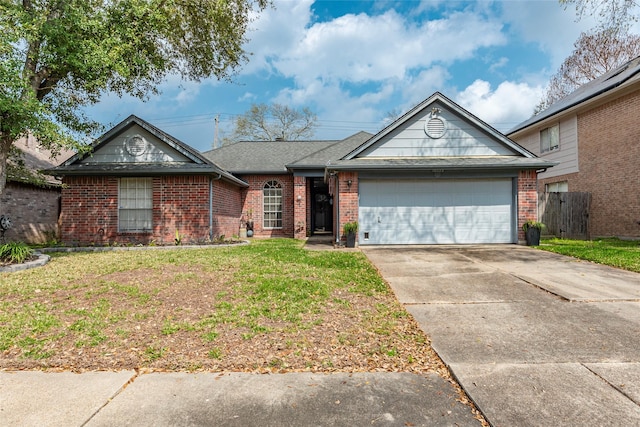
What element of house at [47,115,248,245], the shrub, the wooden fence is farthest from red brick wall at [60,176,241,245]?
the wooden fence

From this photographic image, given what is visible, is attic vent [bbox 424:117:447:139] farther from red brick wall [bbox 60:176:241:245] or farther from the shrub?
red brick wall [bbox 60:176:241:245]

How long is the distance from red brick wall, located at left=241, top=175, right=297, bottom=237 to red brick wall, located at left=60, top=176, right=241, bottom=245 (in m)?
4.22

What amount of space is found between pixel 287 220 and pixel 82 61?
32.3 feet

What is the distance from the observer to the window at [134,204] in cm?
1173

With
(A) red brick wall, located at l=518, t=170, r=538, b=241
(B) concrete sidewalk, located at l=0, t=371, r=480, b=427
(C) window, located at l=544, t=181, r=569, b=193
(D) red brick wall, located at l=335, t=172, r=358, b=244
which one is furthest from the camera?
(C) window, located at l=544, t=181, r=569, b=193

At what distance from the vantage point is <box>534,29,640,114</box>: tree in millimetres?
20531

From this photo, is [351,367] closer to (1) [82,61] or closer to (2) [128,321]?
(2) [128,321]

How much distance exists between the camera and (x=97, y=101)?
1049cm

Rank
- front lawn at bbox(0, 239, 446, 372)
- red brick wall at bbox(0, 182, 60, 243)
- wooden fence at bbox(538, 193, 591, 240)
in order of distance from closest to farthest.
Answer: front lawn at bbox(0, 239, 446, 372) → red brick wall at bbox(0, 182, 60, 243) → wooden fence at bbox(538, 193, 591, 240)

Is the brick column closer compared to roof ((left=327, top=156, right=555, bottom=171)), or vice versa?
roof ((left=327, top=156, right=555, bottom=171))

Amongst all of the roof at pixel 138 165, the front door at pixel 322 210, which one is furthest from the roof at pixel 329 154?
the roof at pixel 138 165

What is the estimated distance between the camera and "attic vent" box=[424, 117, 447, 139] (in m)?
11.5

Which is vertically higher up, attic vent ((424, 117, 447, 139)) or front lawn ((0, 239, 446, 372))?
attic vent ((424, 117, 447, 139))

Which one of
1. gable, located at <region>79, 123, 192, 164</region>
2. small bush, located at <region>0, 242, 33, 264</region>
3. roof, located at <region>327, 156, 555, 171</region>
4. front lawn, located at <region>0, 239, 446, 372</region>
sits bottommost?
front lawn, located at <region>0, 239, 446, 372</region>
